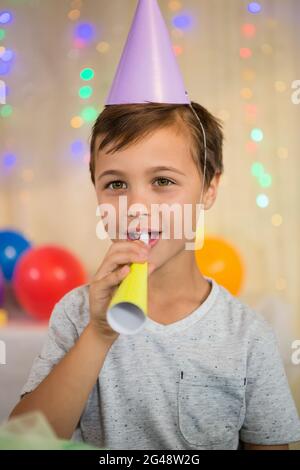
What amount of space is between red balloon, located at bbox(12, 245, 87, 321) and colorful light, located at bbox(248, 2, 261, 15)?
88 cm

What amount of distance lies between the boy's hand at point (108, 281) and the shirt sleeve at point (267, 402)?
0.23 meters

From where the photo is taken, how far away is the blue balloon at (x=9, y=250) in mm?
1851

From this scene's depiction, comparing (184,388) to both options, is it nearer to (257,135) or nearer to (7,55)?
(257,135)

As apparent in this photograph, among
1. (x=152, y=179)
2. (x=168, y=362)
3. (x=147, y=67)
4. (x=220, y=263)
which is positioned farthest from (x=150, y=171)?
(x=220, y=263)

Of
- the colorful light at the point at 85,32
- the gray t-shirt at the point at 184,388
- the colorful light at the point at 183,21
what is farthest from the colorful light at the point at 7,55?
the gray t-shirt at the point at 184,388

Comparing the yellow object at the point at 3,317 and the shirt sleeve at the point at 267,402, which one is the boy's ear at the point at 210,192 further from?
the yellow object at the point at 3,317

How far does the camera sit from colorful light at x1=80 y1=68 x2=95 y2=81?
1882mm

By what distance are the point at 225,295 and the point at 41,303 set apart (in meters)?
0.79

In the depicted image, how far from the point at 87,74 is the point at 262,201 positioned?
0.65 meters

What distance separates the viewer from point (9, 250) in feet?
6.07

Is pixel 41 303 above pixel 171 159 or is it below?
below

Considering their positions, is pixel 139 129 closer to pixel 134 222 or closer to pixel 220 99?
pixel 134 222

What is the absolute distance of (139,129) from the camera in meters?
0.84

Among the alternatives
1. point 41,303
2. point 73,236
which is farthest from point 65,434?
point 73,236
